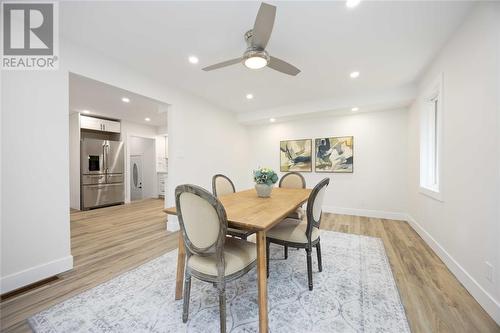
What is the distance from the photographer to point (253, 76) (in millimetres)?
3018

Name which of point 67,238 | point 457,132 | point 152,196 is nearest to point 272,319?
point 67,238

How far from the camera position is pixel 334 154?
14.6 feet

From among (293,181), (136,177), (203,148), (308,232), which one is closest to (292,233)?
(308,232)

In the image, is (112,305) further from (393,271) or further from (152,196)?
(152,196)

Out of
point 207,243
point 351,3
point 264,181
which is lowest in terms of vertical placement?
point 207,243

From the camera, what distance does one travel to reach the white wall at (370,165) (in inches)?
153

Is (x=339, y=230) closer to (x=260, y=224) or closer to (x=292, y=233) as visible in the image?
(x=292, y=233)

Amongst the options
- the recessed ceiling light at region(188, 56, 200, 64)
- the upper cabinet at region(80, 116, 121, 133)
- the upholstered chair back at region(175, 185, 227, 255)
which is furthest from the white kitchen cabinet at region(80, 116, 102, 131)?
the upholstered chair back at region(175, 185, 227, 255)

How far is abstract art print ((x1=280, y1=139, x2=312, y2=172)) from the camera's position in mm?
4746

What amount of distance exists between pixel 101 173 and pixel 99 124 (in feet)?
4.39

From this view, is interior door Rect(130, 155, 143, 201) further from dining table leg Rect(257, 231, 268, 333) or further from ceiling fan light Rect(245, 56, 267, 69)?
dining table leg Rect(257, 231, 268, 333)

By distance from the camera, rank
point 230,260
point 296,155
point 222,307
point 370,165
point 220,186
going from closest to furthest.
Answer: point 222,307 → point 230,260 → point 220,186 → point 370,165 → point 296,155

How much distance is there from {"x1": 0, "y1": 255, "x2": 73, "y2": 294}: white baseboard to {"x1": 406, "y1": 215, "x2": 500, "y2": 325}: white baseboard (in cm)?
376

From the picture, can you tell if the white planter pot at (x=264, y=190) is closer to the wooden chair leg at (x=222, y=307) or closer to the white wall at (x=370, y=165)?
the wooden chair leg at (x=222, y=307)
